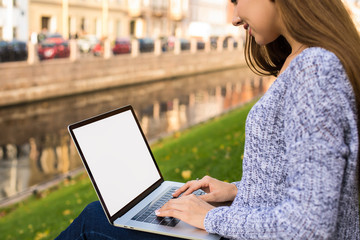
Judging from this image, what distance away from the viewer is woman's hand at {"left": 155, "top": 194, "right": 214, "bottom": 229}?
1.50 metres

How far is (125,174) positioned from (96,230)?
0.27 meters

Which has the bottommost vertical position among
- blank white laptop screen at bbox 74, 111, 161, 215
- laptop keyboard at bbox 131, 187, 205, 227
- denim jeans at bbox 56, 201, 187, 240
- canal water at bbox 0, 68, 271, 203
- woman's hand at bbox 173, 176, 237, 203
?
canal water at bbox 0, 68, 271, 203

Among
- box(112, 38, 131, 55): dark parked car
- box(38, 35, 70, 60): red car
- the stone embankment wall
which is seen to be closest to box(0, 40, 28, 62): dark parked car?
the stone embankment wall

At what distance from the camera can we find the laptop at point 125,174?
63.6 inches

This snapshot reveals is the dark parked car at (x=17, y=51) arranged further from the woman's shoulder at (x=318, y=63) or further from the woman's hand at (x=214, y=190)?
the woman's shoulder at (x=318, y=63)

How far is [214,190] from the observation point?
1823 mm

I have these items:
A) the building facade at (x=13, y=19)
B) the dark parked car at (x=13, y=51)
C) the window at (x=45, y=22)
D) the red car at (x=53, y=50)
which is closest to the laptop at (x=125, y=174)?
the dark parked car at (x=13, y=51)

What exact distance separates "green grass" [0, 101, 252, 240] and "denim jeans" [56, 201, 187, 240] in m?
2.41

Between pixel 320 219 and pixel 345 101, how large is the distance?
312 millimetres

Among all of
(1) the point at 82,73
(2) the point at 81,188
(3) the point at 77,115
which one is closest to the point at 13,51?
(1) the point at 82,73

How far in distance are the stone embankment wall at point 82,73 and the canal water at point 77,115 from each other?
1.36 feet

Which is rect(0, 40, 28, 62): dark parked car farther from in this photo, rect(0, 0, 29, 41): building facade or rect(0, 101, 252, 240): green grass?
rect(0, 0, 29, 41): building facade

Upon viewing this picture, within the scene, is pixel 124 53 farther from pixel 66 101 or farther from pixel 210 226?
pixel 210 226

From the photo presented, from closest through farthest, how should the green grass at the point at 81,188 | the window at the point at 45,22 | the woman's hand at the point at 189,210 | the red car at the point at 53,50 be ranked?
the woman's hand at the point at 189,210
the green grass at the point at 81,188
the red car at the point at 53,50
the window at the point at 45,22
